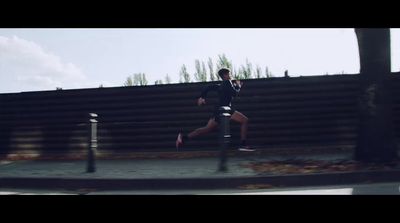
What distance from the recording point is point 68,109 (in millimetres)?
9750

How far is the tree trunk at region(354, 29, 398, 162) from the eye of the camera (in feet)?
21.3

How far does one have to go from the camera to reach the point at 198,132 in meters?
8.64

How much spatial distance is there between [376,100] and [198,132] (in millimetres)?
3797

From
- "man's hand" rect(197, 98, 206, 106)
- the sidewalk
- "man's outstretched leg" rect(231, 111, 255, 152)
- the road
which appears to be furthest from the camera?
"man's hand" rect(197, 98, 206, 106)

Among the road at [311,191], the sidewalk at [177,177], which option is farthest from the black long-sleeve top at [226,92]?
the road at [311,191]

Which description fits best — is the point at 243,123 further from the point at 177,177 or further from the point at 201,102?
the point at 177,177

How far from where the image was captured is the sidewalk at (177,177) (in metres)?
5.61

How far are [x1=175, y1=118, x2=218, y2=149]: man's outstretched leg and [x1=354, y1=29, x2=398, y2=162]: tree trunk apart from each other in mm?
3189

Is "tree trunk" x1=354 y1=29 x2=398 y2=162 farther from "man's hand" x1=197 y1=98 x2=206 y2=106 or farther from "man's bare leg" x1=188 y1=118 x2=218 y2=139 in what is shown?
"man's hand" x1=197 y1=98 x2=206 y2=106

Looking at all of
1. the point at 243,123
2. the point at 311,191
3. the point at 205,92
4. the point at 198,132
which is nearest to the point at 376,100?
the point at 311,191

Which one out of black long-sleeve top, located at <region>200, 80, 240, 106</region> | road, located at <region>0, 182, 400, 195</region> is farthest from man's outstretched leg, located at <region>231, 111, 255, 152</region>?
road, located at <region>0, 182, 400, 195</region>

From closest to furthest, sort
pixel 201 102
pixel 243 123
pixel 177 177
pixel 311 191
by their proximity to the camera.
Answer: pixel 311 191
pixel 177 177
pixel 243 123
pixel 201 102
